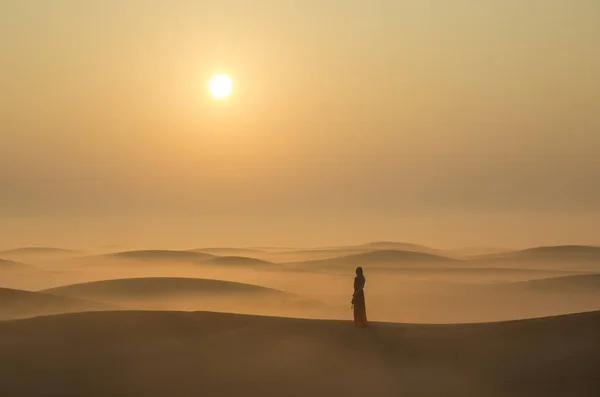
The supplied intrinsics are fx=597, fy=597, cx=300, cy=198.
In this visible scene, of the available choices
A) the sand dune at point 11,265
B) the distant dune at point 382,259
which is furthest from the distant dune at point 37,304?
the distant dune at point 382,259

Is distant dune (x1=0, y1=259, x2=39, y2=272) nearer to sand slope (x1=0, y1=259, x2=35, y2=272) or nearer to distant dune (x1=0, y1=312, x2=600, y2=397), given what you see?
sand slope (x1=0, y1=259, x2=35, y2=272)

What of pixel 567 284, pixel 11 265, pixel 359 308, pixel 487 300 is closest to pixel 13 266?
pixel 11 265

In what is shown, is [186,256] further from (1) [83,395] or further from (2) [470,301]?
(1) [83,395]

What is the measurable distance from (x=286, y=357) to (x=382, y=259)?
169 feet

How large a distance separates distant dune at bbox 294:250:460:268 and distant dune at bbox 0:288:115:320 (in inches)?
1178

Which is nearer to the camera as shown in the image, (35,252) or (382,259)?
(382,259)

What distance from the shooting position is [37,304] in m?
31.2

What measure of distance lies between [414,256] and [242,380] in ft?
183

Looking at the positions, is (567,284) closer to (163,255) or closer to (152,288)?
(152,288)

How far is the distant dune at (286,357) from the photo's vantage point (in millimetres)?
11930

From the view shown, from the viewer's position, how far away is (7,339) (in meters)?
14.6

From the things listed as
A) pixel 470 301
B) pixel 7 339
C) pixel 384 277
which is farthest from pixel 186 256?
pixel 7 339

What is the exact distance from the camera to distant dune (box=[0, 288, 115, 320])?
29.9m

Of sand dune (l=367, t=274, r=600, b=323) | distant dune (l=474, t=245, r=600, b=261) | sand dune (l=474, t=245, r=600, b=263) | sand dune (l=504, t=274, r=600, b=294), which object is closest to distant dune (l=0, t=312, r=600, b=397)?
sand dune (l=367, t=274, r=600, b=323)
